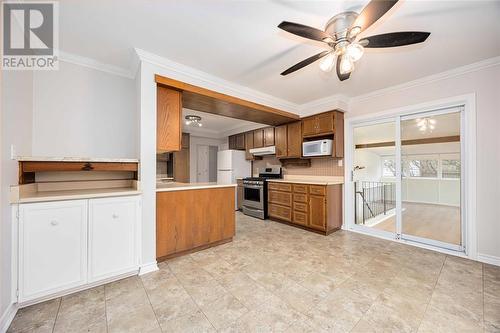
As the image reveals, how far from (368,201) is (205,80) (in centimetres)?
375

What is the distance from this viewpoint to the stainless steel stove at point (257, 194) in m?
4.57

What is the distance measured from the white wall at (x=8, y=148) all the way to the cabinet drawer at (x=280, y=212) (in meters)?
3.67

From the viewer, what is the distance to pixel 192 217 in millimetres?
2691

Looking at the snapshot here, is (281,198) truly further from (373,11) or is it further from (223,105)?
(373,11)

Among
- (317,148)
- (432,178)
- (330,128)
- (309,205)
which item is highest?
(330,128)

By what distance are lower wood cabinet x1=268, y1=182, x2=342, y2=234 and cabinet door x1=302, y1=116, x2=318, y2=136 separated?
1104mm

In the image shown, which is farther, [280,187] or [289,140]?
[289,140]

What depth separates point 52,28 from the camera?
73.9 inches

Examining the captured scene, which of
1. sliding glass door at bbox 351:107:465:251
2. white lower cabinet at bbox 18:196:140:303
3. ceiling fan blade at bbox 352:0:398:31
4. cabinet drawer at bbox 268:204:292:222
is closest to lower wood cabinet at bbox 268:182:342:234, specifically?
cabinet drawer at bbox 268:204:292:222

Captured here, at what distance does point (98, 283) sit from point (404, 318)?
8.99ft

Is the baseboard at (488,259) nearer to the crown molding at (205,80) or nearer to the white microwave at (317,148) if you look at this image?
the white microwave at (317,148)

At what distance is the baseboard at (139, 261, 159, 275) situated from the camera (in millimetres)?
2174

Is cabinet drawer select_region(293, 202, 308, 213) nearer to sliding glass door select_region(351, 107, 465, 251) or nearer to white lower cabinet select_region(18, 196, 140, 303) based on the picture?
sliding glass door select_region(351, 107, 465, 251)

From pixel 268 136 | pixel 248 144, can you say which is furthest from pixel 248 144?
pixel 268 136
